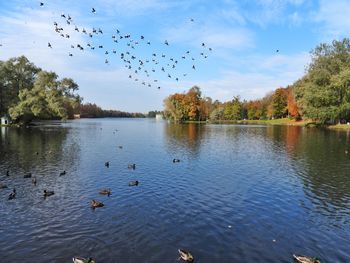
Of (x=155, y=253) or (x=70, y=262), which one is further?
(x=155, y=253)

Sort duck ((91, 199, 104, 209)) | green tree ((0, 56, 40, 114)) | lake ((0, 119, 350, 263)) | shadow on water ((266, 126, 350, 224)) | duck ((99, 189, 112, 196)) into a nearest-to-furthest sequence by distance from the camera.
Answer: lake ((0, 119, 350, 263)), duck ((91, 199, 104, 209)), shadow on water ((266, 126, 350, 224)), duck ((99, 189, 112, 196)), green tree ((0, 56, 40, 114))

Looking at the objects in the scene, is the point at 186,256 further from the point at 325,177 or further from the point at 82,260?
the point at 325,177

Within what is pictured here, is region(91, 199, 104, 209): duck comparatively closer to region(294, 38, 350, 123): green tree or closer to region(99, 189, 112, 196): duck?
region(99, 189, 112, 196): duck

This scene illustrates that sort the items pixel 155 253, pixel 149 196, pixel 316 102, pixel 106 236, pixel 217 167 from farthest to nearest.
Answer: pixel 316 102
pixel 217 167
pixel 149 196
pixel 106 236
pixel 155 253

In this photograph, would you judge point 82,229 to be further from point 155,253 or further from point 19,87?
point 19,87

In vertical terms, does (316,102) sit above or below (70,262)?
above

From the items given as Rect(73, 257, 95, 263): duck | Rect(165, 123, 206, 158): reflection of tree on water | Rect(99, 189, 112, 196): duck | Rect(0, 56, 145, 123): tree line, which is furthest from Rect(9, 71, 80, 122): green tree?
Rect(73, 257, 95, 263): duck

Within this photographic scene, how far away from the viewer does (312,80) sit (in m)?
112

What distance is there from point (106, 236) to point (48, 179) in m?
16.5

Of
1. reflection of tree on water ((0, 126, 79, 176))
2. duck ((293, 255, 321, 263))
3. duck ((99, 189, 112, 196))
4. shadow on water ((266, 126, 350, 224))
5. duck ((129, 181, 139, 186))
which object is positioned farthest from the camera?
reflection of tree on water ((0, 126, 79, 176))

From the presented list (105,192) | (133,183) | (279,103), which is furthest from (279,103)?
(105,192)

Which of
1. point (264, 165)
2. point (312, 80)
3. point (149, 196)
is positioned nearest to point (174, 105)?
point (312, 80)

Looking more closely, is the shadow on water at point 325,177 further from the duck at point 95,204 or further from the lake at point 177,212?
the duck at point 95,204

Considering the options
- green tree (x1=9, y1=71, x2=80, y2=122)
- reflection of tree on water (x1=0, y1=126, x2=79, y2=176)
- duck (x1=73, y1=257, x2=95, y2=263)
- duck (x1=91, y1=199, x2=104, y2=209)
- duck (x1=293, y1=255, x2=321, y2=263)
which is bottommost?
duck (x1=293, y1=255, x2=321, y2=263)
